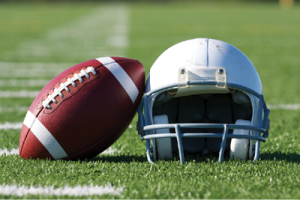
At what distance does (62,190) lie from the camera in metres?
1.59

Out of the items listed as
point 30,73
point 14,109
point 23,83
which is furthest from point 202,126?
point 30,73

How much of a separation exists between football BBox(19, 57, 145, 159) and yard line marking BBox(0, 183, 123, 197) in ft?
1.13

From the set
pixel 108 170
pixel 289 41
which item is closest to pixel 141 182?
pixel 108 170

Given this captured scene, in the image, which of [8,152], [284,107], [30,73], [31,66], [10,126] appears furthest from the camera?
[31,66]

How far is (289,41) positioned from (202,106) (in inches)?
348

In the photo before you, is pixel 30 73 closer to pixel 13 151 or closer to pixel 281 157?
pixel 13 151

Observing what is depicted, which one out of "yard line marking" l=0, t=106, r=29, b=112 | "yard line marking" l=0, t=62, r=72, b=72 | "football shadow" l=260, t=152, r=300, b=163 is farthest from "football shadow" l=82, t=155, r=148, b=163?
"yard line marking" l=0, t=62, r=72, b=72

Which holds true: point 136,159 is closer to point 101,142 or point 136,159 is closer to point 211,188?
point 101,142

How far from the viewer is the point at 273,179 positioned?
5.61 feet

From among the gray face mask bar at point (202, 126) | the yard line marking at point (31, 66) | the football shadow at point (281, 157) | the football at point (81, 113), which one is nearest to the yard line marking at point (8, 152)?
the football at point (81, 113)

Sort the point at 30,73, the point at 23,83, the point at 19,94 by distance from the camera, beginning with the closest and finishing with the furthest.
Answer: the point at 19,94 < the point at 23,83 < the point at 30,73

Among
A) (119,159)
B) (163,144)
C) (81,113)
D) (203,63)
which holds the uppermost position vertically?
(203,63)

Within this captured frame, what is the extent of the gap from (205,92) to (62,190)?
0.82 meters

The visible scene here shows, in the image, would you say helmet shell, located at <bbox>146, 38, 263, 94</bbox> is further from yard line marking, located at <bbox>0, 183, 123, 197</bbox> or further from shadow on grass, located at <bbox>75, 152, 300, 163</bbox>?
yard line marking, located at <bbox>0, 183, 123, 197</bbox>
